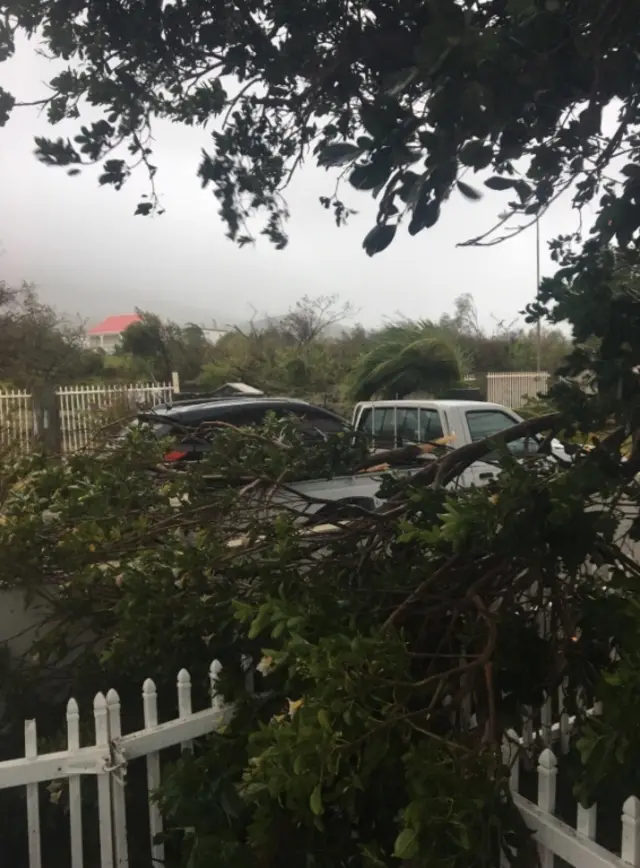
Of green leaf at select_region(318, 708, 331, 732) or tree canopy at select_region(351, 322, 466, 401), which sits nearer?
green leaf at select_region(318, 708, 331, 732)

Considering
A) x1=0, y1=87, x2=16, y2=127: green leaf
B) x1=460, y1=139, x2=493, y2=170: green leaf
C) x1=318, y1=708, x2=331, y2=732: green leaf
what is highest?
x1=0, y1=87, x2=16, y2=127: green leaf

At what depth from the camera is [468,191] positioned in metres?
1.18

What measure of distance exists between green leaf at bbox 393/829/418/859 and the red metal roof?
2.73 m

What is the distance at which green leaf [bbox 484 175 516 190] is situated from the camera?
48.3 inches

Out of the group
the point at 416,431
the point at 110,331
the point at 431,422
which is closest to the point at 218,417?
the point at 416,431

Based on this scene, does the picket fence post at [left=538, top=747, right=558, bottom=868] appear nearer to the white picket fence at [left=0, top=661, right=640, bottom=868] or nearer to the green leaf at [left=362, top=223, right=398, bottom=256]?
the white picket fence at [left=0, top=661, right=640, bottom=868]

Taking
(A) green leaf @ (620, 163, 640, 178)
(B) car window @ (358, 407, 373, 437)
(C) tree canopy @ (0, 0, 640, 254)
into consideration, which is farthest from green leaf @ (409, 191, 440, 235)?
(B) car window @ (358, 407, 373, 437)

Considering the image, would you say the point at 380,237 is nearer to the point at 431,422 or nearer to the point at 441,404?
the point at 431,422

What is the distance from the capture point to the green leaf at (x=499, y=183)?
123cm

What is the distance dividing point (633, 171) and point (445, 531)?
677mm

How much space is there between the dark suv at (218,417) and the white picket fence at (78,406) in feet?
0.89

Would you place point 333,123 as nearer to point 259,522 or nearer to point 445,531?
point 259,522

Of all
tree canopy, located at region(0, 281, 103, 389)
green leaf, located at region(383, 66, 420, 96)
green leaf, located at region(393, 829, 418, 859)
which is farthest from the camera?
tree canopy, located at region(0, 281, 103, 389)

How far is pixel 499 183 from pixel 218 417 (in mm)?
1418
